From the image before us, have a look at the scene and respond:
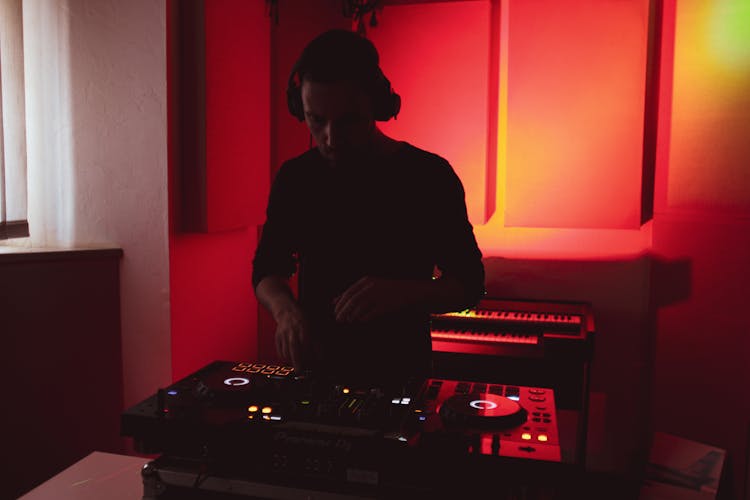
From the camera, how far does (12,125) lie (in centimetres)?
246

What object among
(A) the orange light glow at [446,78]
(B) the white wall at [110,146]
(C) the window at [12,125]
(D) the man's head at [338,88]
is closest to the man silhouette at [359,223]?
(D) the man's head at [338,88]

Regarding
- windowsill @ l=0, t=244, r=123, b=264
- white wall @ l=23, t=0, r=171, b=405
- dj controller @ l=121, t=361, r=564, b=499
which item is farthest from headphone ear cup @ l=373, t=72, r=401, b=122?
windowsill @ l=0, t=244, r=123, b=264

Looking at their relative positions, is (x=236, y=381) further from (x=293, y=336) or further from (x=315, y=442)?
(x=315, y=442)

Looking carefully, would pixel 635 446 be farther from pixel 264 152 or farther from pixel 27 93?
pixel 27 93

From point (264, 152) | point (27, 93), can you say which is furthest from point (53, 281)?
point (264, 152)

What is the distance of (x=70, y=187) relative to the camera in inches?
106

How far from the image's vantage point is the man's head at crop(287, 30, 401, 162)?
1319mm

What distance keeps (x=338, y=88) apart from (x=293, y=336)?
1.64ft

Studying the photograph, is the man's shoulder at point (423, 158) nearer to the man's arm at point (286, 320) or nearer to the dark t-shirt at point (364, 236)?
the dark t-shirt at point (364, 236)

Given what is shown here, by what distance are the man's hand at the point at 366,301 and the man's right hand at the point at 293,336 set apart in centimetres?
7

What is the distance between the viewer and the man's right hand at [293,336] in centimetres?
119

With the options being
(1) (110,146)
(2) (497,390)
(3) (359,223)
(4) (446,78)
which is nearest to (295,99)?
(3) (359,223)

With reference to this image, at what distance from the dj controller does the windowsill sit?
5.09ft

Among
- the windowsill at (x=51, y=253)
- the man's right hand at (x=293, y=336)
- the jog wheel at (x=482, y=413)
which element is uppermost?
the windowsill at (x=51, y=253)
